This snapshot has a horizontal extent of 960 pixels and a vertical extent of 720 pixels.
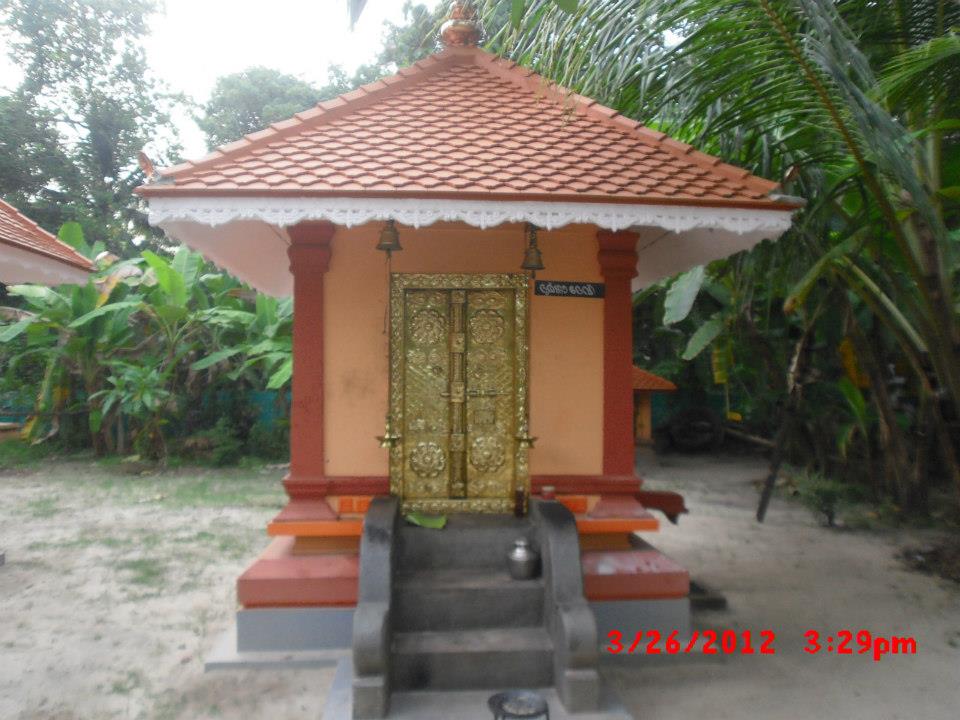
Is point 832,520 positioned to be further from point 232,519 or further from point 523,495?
point 232,519

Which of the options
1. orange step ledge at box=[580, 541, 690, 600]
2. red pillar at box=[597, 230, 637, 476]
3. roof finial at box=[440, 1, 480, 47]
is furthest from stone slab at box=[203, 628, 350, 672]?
roof finial at box=[440, 1, 480, 47]

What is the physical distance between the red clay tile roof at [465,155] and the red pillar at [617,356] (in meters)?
0.74

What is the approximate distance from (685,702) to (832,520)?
5674 mm

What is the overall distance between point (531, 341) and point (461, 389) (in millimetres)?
626

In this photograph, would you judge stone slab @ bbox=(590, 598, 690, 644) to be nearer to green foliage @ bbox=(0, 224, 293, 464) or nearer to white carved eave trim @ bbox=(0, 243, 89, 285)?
white carved eave trim @ bbox=(0, 243, 89, 285)

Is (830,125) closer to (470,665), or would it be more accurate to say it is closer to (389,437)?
(389,437)

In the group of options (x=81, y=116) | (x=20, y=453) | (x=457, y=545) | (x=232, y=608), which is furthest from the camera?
(x=81, y=116)

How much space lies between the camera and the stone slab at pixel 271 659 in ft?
14.5

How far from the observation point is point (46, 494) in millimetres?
10148

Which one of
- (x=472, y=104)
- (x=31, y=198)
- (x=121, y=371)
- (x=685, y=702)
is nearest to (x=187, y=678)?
(x=685, y=702)

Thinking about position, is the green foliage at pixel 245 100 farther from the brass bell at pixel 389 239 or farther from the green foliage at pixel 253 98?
the brass bell at pixel 389 239

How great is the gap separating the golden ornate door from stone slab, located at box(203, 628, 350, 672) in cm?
115

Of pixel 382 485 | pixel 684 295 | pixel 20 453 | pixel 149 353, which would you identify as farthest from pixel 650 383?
pixel 20 453

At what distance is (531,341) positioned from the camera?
17.1 feet
